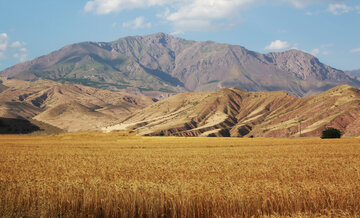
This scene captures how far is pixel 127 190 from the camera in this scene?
1404cm

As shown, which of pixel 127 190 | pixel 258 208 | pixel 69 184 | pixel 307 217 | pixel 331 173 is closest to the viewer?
pixel 307 217

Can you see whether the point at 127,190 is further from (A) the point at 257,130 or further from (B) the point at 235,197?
(A) the point at 257,130

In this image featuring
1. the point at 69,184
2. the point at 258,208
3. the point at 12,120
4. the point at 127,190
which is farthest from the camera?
the point at 12,120

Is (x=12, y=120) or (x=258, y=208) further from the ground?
(x=12, y=120)

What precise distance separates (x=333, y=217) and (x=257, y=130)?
18238 centimetres

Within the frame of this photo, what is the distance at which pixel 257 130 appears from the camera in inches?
7441

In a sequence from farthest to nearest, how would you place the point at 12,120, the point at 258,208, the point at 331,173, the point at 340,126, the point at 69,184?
the point at 12,120, the point at 340,126, the point at 331,173, the point at 69,184, the point at 258,208

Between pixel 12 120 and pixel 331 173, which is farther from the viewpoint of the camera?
pixel 12 120

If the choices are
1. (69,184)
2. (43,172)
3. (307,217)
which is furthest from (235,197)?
(43,172)

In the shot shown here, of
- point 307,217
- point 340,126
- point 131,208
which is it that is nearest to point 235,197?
point 307,217

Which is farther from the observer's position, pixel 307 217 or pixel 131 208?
pixel 131 208

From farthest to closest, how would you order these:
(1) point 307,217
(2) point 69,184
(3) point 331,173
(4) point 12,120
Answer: (4) point 12,120 < (3) point 331,173 < (2) point 69,184 < (1) point 307,217

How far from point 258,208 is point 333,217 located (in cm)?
284

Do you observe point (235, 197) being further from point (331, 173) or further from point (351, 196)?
point (331, 173)
